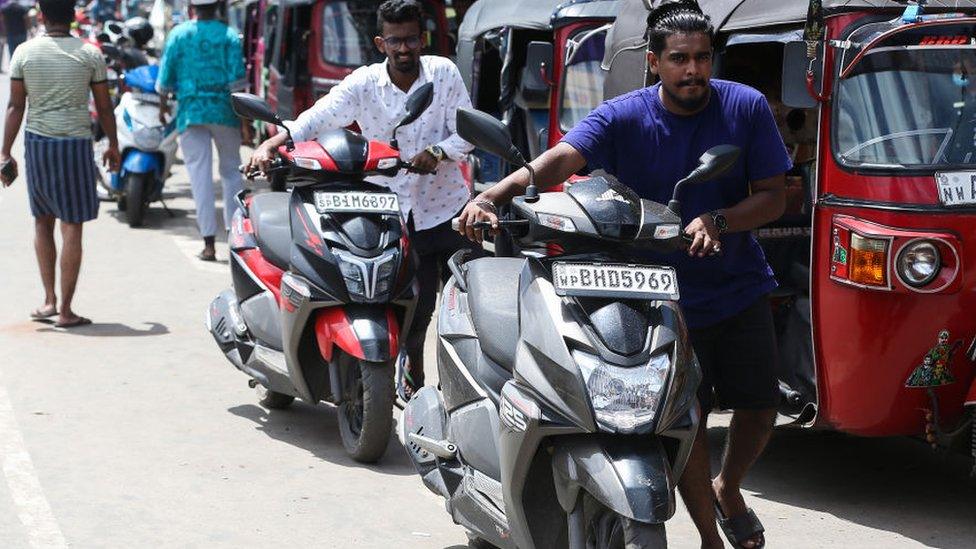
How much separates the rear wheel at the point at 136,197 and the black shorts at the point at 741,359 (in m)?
8.88

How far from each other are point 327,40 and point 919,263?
8.92 metres

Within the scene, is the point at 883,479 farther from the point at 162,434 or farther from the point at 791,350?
the point at 162,434

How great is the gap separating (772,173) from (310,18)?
949 centimetres

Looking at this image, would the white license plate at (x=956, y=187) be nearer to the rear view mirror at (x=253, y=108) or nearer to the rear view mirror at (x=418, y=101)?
the rear view mirror at (x=418, y=101)

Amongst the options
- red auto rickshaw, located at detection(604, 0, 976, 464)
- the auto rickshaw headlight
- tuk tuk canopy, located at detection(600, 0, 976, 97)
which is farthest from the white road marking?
tuk tuk canopy, located at detection(600, 0, 976, 97)

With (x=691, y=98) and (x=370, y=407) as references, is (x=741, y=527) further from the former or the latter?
(x=370, y=407)

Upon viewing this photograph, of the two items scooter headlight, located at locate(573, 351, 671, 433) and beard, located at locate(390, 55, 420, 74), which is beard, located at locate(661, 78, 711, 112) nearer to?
scooter headlight, located at locate(573, 351, 671, 433)

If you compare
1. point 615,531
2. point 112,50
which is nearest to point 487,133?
point 615,531

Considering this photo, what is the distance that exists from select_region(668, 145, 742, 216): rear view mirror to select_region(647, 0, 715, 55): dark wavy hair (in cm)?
52

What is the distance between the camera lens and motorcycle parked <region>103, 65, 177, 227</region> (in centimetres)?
1289

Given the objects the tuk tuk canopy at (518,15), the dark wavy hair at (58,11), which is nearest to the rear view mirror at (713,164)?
the tuk tuk canopy at (518,15)

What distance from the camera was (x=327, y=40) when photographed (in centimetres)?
1355

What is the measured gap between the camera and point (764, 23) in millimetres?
6180

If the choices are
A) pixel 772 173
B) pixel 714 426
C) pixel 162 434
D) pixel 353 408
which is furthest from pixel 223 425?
pixel 772 173
